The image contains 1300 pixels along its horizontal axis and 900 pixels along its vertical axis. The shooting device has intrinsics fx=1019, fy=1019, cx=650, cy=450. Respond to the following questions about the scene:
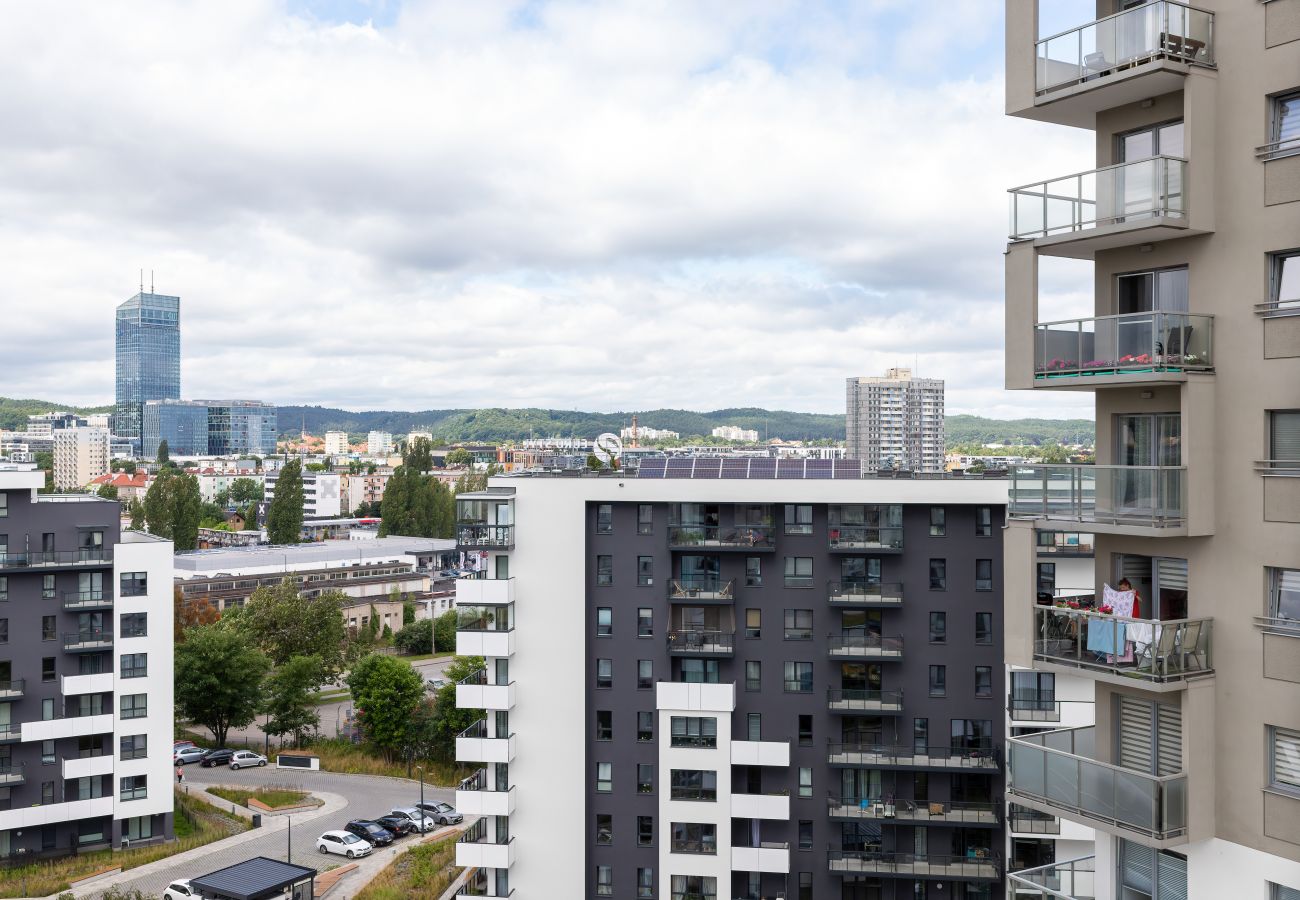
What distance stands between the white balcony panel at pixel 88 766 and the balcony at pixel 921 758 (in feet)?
117

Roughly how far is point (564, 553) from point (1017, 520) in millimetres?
22690

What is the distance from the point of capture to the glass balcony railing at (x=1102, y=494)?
14.6 metres

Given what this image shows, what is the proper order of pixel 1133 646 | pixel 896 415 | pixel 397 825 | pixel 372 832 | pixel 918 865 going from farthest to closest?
pixel 896 415 < pixel 397 825 < pixel 372 832 < pixel 918 865 < pixel 1133 646

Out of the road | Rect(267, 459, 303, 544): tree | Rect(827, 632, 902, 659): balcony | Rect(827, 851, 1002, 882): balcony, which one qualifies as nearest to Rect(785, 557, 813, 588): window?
Rect(827, 632, 902, 659): balcony

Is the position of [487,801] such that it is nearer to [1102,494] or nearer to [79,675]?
[79,675]

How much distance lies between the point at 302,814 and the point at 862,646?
37412 millimetres

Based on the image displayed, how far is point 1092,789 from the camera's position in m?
15.4

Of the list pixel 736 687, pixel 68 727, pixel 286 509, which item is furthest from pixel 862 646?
pixel 286 509

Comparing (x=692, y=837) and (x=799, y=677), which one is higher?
(x=799, y=677)

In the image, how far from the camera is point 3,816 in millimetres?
46906

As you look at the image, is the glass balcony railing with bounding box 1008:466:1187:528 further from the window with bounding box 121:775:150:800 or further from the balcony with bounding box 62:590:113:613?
the window with bounding box 121:775:150:800

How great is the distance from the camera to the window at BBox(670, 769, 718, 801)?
3606cm

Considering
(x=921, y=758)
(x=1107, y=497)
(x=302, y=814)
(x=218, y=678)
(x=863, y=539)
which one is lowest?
(x=302, y=814)

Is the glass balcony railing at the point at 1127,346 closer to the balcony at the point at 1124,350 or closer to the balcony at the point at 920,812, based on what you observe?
the balcony at the point at 1124,350
